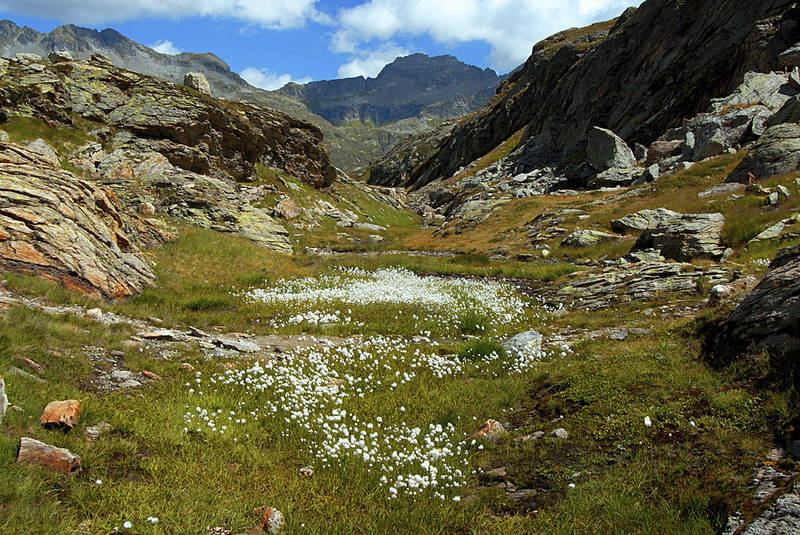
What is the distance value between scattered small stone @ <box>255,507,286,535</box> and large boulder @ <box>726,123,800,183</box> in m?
37.6

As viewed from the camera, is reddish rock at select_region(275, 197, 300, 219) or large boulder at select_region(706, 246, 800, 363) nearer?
large boulder at select_region(706, 246, 800, 363)

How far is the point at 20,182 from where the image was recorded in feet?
45.8

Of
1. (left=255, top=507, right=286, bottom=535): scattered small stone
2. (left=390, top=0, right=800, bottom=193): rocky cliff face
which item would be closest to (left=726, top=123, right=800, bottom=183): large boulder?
(left=390, top=0, right=800, bottom=193): rocky cliff face

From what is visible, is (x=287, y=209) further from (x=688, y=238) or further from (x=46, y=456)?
(x=46, y=456)

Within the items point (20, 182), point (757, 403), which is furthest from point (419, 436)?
point (20, 182)

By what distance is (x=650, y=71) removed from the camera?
238ft

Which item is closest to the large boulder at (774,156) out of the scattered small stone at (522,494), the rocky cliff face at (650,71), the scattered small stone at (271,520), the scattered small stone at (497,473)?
the rocky cliff face at (650,71)

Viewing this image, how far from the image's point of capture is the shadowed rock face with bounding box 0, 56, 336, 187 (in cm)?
3672

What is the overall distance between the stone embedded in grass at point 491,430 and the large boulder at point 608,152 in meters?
64.3

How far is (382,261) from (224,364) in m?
25.4

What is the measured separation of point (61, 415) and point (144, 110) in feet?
151

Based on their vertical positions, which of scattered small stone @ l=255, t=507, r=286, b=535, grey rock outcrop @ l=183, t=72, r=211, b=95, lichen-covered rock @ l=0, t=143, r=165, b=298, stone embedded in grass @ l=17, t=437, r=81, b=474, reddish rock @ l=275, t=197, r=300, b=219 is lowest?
scattered small stone @ l=255, t=507, r=286, b=535

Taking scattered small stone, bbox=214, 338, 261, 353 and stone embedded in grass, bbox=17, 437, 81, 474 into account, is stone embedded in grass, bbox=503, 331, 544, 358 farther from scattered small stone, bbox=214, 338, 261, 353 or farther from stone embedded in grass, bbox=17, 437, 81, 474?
stone embedded in grass, bbox=17, 437, 81, 474

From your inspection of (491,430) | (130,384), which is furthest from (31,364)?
(491,430)
